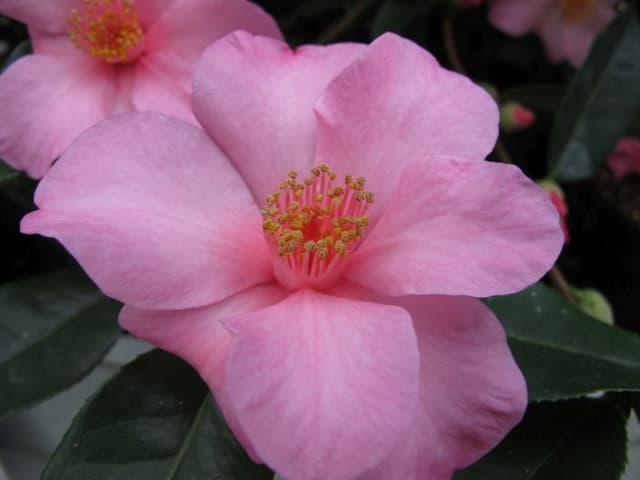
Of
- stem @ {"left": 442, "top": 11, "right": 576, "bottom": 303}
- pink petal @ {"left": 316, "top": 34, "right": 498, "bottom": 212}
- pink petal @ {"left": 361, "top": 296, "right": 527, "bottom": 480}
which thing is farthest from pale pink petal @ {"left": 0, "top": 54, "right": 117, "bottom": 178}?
stem @ {"left": 442, "top": 11, "right": 576, "bottom": 303}

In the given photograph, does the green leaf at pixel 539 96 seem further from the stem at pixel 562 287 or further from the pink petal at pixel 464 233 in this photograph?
the pink petal at pixel 464 233

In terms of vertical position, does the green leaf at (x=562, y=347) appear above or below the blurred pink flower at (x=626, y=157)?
above

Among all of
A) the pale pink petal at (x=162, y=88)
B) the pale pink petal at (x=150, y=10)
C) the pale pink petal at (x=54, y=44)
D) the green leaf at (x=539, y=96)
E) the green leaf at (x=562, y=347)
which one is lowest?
the green leaf at (x=539, y=96)

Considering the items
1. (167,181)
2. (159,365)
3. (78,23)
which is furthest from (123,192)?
(78,23)

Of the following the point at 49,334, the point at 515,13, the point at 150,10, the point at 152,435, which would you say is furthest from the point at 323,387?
the point at 515,13

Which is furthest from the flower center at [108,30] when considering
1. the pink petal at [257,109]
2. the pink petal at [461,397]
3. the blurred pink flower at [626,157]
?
the blurred pink flower at [626,157]

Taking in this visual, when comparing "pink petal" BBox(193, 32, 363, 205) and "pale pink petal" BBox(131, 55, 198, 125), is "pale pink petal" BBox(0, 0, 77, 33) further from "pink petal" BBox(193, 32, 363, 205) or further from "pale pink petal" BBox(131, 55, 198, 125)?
"pink petal" BBox(193, 32, 363, 205)
